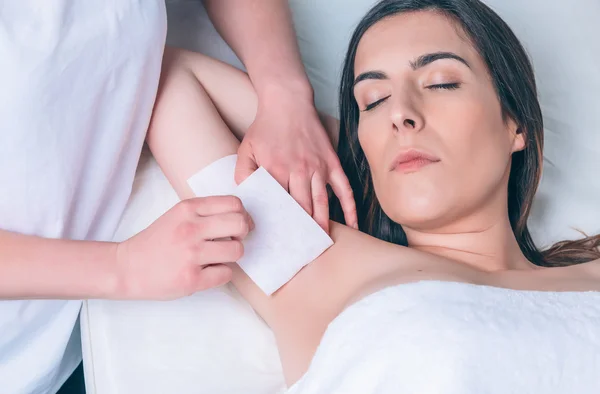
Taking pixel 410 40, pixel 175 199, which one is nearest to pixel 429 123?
pixel 410 40

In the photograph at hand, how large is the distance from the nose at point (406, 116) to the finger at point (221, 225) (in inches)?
11.5

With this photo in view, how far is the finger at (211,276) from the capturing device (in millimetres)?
966

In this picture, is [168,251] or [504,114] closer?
[168,251]

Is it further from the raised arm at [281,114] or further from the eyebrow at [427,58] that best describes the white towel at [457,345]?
the eyebrow at [427,58]

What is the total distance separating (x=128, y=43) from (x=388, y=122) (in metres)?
0.44

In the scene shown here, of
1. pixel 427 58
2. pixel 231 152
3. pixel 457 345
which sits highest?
pixel 231 152

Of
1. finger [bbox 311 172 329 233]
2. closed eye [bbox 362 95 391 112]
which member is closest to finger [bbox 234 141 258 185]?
finger [bbox 311 172 329 233]

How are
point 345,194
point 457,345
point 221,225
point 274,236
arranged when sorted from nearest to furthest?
point 457,345, point 221,225, point 274,236, point 345,194

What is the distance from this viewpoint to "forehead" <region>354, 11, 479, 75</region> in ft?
3.57

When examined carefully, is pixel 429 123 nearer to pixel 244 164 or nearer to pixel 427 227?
pixel 427 227

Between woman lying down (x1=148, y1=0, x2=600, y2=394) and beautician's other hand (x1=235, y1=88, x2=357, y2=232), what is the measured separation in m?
0.05

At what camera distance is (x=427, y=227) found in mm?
1088

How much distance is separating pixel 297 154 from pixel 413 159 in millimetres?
210

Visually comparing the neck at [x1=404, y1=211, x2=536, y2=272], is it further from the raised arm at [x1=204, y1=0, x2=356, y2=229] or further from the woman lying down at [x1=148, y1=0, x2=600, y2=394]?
the raised arm at [x1=204, y1=0, x2=356, y2=229]
